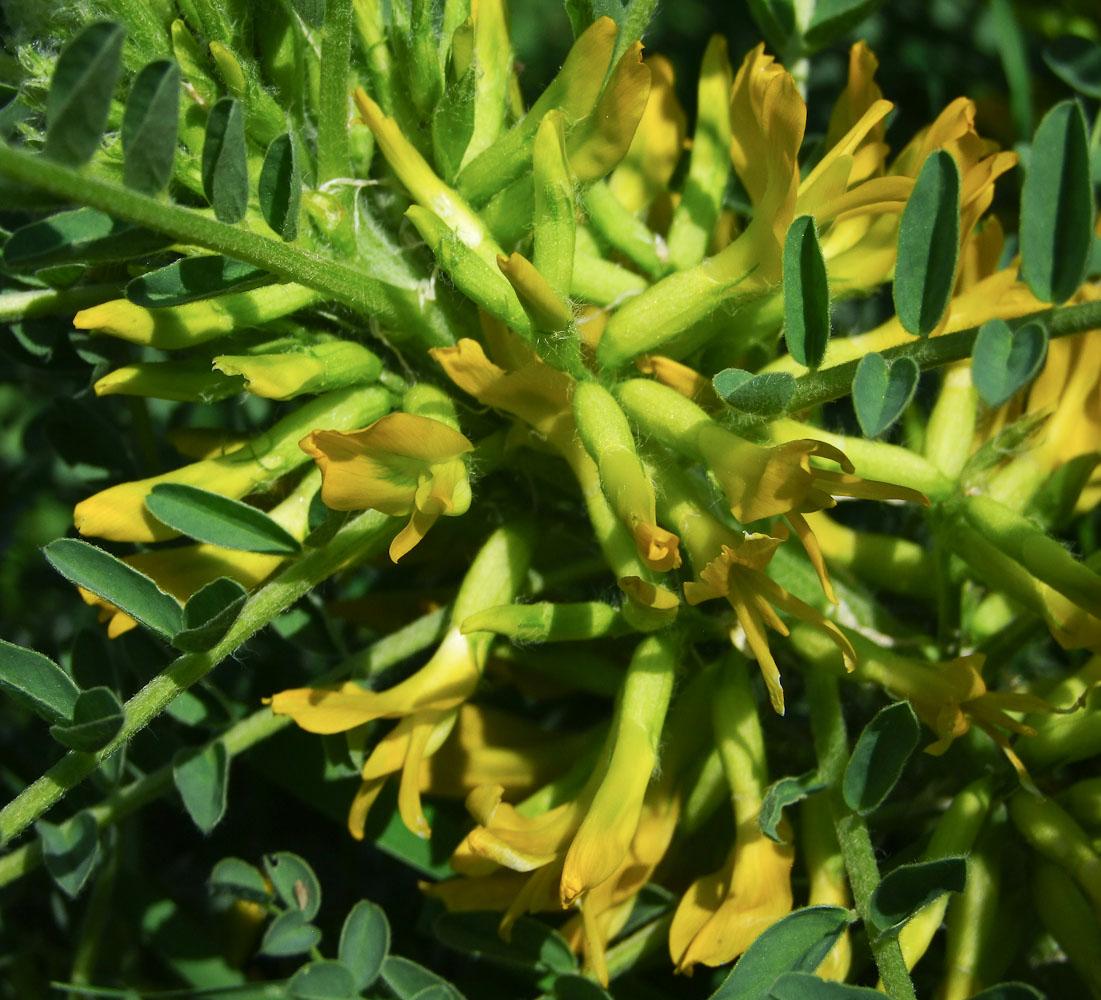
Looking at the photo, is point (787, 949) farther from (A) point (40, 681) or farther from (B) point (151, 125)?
(B) point (151, 125)

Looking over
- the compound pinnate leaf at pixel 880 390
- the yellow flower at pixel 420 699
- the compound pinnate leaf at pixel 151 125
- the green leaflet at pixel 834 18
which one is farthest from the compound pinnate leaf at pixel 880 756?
the green leaflet at pixel 834 18

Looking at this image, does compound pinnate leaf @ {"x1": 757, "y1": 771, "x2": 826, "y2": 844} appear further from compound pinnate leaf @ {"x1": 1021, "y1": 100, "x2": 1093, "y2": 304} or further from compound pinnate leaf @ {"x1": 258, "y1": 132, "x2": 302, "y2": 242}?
compound pinnate leaf @ {"x1": 258, "y1": 132, "x2": 302, "y2": 242}

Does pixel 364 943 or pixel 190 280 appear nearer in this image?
pixel 190 280

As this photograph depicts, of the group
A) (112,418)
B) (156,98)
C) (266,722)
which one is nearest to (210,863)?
(266,722)

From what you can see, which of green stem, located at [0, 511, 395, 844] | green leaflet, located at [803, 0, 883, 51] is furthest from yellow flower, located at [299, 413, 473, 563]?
green leaflet, located at [803, 0, 883, 51]

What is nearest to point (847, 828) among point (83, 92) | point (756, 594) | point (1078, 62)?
point (756, 594)

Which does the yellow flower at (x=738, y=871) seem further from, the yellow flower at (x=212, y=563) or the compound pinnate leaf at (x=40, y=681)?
the compound pinnate leaf at (x=40, y=681)
